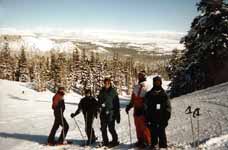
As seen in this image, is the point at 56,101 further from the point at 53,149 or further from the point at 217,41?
the point at 217,41

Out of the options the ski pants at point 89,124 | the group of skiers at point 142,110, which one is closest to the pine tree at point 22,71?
the ski pants at point 89,124

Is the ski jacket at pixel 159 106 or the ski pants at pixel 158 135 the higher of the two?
the ski jacket at pixel 159 106

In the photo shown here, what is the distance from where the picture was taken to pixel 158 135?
9.73 metres

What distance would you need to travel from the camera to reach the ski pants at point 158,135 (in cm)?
965

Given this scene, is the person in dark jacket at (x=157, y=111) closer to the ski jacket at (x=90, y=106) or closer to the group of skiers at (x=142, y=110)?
the group of skiers at (x=142, y=110)

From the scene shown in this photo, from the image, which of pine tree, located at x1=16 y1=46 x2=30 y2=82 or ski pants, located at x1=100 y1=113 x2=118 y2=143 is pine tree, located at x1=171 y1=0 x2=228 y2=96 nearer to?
ski pants, located at x1=100 y1=113 x2=118 y2=143

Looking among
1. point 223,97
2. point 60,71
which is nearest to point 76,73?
point 60,71

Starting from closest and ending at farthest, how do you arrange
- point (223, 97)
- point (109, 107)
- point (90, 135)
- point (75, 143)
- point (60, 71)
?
point (109, 107) → point (90, 135) → point (75, 143) → point (223, 97) → point (60, 71)

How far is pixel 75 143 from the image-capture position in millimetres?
12875

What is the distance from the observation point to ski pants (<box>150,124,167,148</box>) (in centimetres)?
965

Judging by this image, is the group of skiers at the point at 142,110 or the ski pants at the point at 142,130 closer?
the group of skiers at the point at 142,110

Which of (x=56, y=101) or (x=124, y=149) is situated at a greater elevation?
(x=56, y=101)

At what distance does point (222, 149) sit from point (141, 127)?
2.50 meters

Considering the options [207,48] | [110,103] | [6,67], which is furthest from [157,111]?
[6,67]
